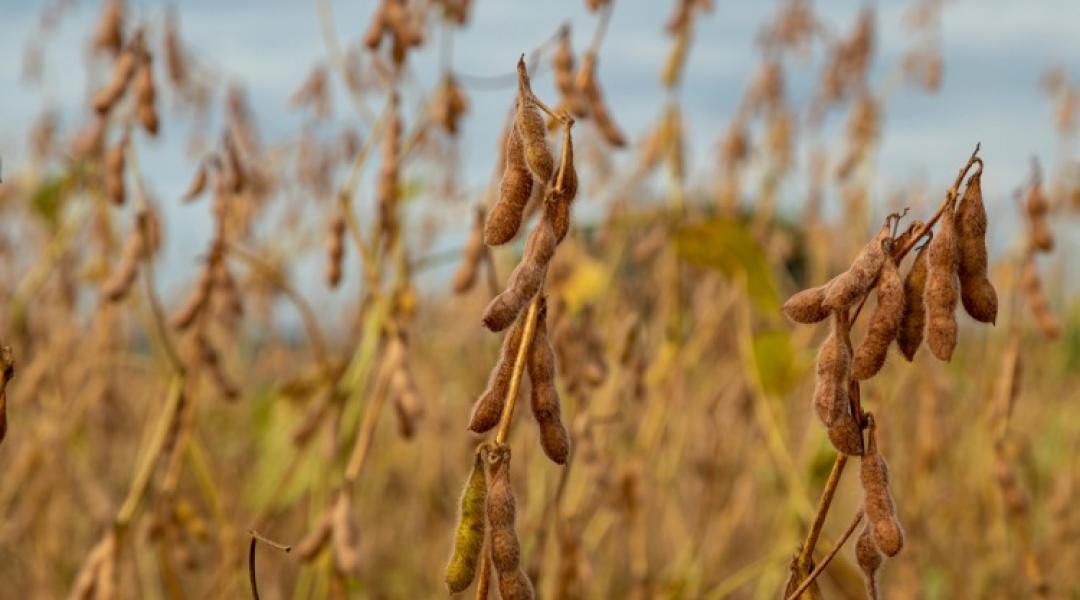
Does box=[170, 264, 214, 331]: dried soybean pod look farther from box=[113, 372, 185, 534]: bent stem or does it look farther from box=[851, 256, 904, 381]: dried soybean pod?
box=[851, 256, 904, 381]: dried soybean pod

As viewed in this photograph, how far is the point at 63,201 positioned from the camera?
7.50 ft

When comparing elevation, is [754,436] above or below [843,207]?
below

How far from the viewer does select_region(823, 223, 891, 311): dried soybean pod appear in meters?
0.70

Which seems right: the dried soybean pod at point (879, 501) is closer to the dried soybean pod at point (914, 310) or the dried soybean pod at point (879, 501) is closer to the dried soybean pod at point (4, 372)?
the dried soybean pod at point (914, 310)

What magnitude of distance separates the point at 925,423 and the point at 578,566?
0.95 metres

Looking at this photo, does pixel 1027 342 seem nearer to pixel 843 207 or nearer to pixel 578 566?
pixel 843 207

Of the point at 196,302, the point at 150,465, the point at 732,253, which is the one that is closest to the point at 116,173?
the point at 196,302

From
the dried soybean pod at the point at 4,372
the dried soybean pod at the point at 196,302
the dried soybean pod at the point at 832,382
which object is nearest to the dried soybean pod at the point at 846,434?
the dried soybean pod at the point at 832,382

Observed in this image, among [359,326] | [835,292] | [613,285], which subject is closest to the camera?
[835,292]

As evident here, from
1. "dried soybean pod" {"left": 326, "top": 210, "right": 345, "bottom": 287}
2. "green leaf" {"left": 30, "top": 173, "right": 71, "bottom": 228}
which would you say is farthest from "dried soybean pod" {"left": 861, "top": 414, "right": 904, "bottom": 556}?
"green leaf" {"left": 30, "top": 173, "right": 71, "bottom": 228}

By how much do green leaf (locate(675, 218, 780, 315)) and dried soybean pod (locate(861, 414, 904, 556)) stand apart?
1017 mm

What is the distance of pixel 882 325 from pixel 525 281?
0.21 meters

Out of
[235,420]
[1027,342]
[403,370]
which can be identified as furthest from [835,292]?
A: [1027,342]

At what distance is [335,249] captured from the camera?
163 centimetres
